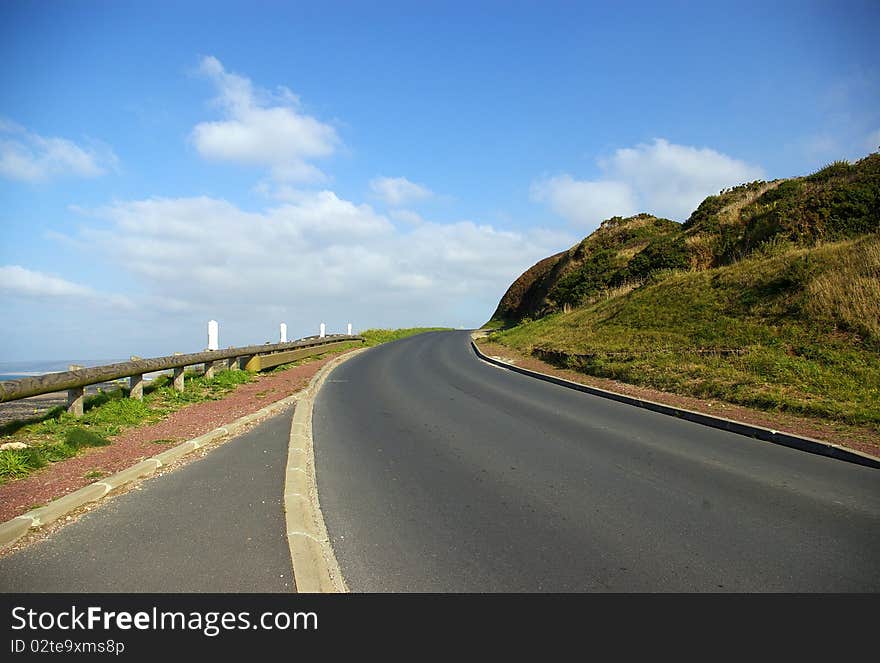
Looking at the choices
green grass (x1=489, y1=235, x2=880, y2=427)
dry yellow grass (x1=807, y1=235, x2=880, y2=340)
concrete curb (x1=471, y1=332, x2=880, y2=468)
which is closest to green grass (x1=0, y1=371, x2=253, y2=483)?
concrete curb (x1=471, y1=332, x2=880, y2=468)

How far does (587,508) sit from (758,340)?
10.8 meters

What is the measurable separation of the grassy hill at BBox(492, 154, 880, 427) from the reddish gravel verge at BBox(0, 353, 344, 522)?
9.78 m

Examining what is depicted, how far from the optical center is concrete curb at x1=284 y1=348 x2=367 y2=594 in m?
3.54

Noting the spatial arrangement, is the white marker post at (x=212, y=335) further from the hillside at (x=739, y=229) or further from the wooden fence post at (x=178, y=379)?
the hillside at (x=739, y=229)

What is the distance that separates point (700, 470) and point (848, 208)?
1751 cm

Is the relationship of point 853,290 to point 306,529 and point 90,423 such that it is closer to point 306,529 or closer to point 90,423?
point 306,529

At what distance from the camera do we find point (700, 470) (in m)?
6.35

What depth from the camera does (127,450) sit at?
22.7ft

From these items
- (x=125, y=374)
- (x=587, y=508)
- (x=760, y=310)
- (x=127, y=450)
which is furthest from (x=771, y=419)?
(x=125, y=374)

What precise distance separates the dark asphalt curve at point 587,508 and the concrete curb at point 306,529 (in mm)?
118
